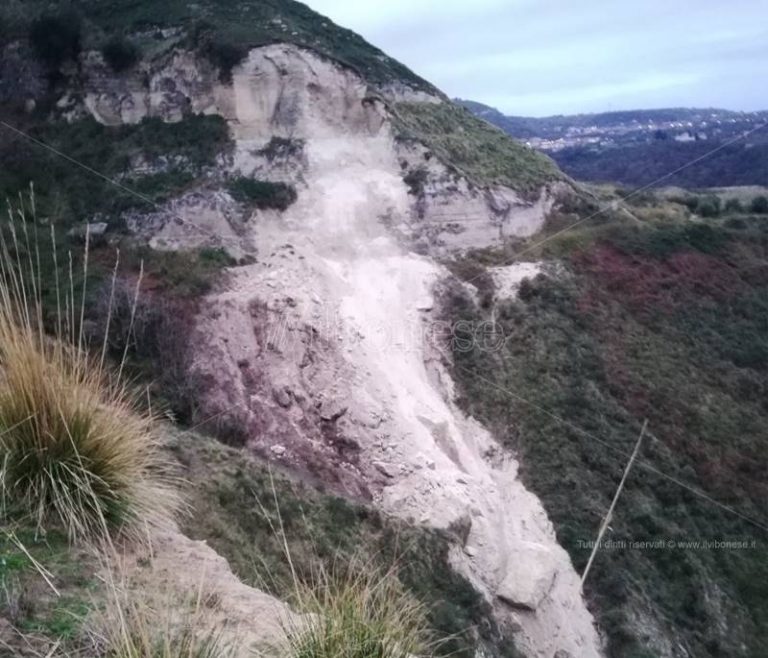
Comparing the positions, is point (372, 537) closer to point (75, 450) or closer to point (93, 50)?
point (75, 450)

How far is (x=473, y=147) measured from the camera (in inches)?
1037

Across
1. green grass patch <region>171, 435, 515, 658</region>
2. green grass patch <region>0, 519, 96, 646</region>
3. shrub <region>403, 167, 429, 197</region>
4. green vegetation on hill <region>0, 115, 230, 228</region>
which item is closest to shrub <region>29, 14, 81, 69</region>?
green vegetation on hill <region>0, 115, 230, 228</region>

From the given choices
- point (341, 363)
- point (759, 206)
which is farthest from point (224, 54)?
point (759, 206)

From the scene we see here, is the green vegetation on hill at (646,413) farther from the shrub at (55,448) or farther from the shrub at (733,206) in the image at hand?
the shrub at (55,448)

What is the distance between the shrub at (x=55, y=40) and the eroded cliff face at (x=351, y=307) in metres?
0.81

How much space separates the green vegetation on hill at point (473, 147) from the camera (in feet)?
79.7

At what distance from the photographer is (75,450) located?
16.1 ft

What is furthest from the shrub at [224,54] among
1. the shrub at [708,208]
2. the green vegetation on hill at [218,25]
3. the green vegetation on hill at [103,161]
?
the shrub at [708,208]

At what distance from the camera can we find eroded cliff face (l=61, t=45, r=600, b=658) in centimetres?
1445

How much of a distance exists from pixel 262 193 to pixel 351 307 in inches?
174

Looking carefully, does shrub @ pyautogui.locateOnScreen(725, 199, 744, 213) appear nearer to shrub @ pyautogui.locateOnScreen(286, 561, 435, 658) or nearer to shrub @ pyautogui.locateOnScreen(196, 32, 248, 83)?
shrub @ pyautogui.locateOnScreen(196, 32, 248, 83)

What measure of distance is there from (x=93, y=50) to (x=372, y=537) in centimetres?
1763

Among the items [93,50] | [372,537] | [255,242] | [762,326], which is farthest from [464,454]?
[93,50]

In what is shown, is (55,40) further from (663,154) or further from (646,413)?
(663,154)
